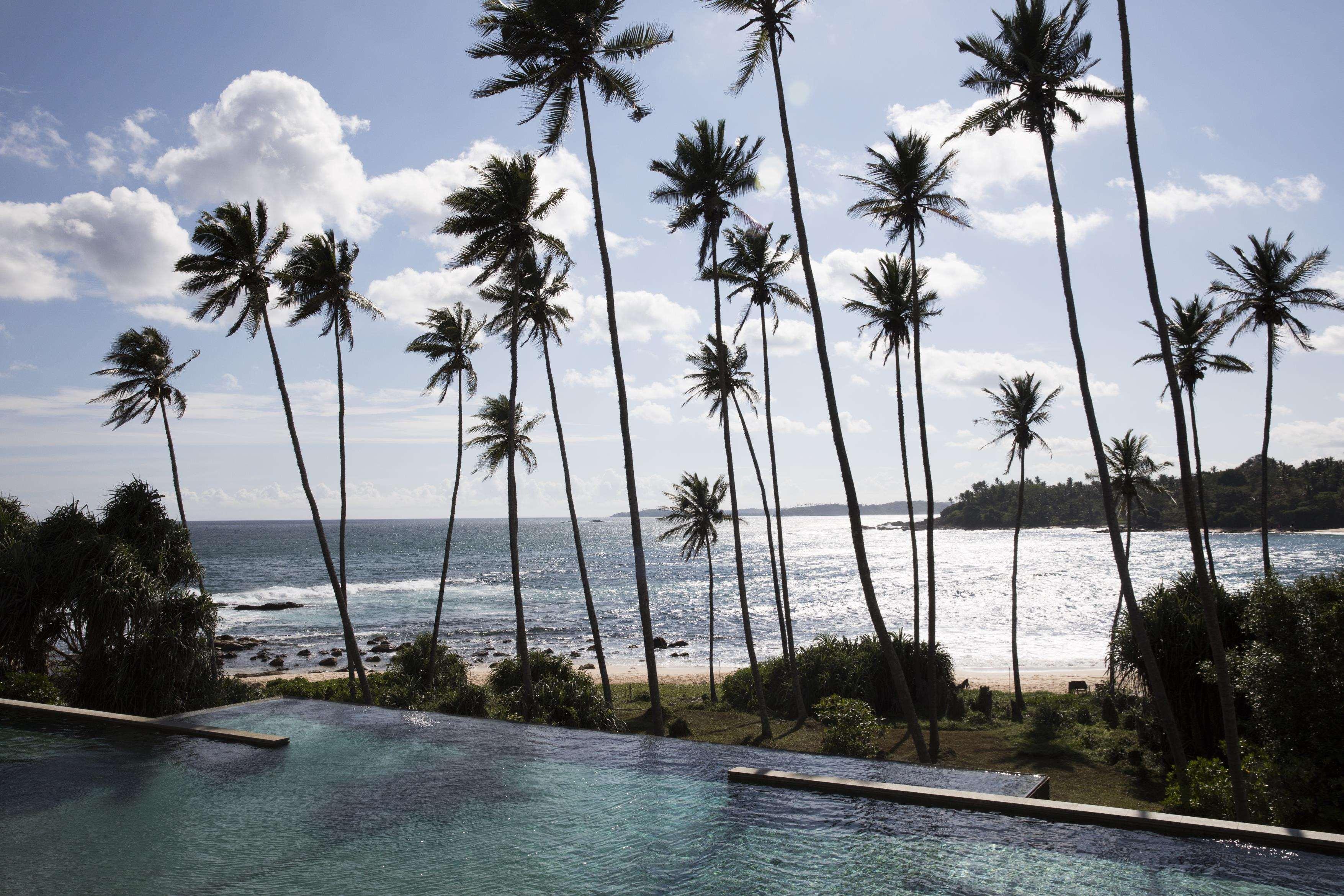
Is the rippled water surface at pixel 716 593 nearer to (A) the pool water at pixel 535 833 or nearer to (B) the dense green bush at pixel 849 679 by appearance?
(B) the dense green bush at pixel 849 679

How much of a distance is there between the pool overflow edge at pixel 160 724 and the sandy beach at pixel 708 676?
78.8 ft

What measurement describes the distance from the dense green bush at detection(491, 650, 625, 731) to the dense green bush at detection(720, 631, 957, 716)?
6568mm

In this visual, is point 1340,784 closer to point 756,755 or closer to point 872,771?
point 872,771

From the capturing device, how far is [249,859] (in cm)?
570

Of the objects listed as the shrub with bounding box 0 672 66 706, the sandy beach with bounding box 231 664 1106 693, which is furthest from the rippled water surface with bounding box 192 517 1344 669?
the shrub with bounding box 0 672 66 706

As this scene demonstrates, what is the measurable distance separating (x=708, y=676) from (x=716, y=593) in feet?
137

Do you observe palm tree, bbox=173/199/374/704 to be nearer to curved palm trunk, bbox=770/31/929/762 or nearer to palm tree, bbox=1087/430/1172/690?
curved palm trunk, bbox=770/31/929/762

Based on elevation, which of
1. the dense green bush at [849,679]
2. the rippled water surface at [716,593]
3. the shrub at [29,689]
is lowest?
the rippled water surface at [716,593]

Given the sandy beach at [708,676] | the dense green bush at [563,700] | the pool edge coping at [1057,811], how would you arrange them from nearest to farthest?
1. the pool edge coping at [1057,811]
2. the dense green bush at [563,700]
3. the sandy beach at [708,676]

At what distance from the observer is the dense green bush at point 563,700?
19.7 meters

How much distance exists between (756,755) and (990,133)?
40.6 ft

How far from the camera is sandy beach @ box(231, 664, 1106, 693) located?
34.5 m

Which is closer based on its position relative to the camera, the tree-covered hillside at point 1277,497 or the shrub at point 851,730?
the shrub at point 851,730

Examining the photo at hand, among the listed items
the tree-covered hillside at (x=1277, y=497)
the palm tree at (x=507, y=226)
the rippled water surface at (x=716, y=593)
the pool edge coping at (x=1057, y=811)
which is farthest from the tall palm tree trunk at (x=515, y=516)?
the tree-covered hillside at (x=1277, y=497)
